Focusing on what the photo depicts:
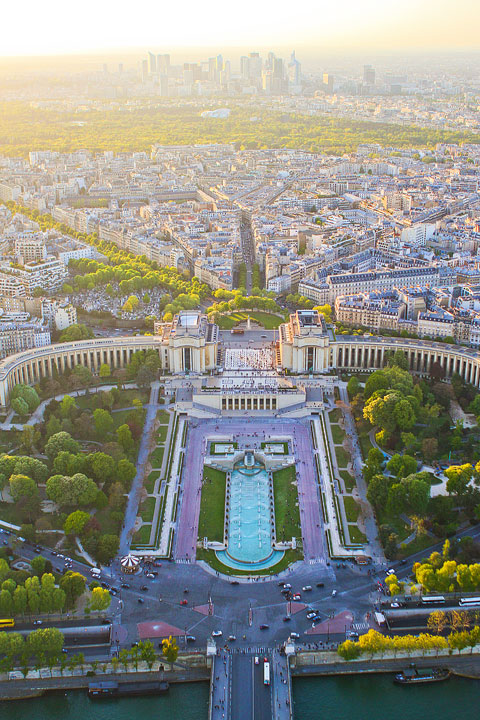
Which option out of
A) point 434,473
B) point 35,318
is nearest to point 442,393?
point 434,473

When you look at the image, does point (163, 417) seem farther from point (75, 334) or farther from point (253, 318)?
point (253, 318)

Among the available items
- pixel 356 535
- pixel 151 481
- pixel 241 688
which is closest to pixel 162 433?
pixel 151 481

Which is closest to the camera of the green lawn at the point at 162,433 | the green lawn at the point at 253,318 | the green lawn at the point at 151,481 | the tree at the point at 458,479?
the tree at the point at 458,479

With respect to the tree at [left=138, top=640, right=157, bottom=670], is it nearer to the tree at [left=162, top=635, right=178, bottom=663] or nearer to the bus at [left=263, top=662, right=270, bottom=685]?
the tree at [left=162, top=635, right=178, bottom=663]

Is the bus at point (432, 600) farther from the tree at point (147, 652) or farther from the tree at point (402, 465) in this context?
the tree at point (147, 652)

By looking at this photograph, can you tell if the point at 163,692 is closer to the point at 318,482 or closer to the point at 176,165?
the point at 318,482

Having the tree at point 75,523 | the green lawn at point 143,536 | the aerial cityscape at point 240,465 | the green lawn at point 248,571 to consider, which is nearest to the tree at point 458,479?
the aerial cityscape at point 240,465

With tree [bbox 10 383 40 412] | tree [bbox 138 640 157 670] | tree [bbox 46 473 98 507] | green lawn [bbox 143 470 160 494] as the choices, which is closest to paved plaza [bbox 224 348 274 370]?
tree [bbox 10 383 40 412]
